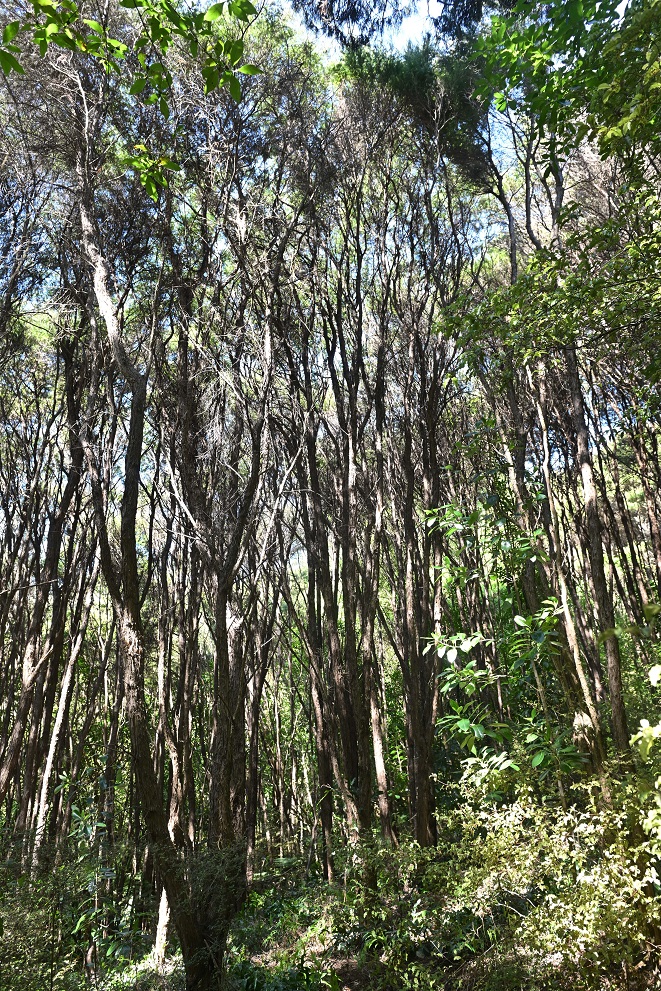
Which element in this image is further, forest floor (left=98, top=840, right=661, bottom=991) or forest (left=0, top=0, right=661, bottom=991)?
forest (left=0, top=0, right=661, bottom=991)

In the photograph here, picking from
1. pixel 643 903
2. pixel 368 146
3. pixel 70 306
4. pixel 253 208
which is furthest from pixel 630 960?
pixel 368 146

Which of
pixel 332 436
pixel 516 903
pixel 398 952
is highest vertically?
pixel 332 436

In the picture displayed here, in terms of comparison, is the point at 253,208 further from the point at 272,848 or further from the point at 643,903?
the point at 272,848

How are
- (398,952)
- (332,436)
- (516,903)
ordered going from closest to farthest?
(516,903)
(398,952)
(332,436)

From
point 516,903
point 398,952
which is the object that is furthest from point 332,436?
point 398,952

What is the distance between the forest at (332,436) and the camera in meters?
3.94

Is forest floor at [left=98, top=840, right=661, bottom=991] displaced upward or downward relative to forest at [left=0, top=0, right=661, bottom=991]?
downward

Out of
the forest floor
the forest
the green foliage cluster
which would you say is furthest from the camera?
the forest

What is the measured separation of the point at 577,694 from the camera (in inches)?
170

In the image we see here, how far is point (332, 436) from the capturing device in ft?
27.3

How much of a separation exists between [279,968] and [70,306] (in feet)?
23.6

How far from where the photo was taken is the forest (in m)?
3.94

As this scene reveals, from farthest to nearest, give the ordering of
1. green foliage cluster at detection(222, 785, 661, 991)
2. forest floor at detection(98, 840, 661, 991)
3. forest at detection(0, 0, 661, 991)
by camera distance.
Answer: forest at detection(0, 0, 661, 991), forest floor at detection(98, 840, 661, 991), green foliage cluster at detection(222, 785, 661, 991)

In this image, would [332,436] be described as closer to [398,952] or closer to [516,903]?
[516,903]
